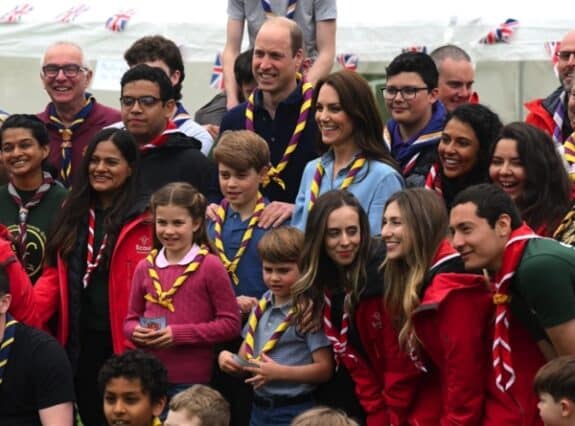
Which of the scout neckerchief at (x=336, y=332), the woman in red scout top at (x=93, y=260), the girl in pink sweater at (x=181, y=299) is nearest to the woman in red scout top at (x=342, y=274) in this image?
the scout neckerchief at (x=336, y=332)

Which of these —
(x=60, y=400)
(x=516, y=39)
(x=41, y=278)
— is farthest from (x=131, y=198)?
(x=516, y=39)

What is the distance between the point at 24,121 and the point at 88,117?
32.7 inches

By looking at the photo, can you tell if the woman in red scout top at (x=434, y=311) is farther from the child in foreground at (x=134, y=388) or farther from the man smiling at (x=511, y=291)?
the child in foreground at (x=134, y=388)

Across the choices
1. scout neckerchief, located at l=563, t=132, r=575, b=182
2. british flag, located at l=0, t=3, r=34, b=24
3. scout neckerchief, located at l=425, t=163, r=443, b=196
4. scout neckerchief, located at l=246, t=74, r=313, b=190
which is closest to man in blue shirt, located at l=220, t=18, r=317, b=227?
scout neckerchief, located at l=246, t=74, r=313, b=190

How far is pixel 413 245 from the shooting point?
730 centimetres

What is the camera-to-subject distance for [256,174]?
8.53 meters

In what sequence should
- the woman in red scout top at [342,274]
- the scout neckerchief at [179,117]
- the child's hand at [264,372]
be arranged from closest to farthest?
the woman in red scout top at [342,274] → the child's hand at [264,372] → the scout neckerchief at [179,117]

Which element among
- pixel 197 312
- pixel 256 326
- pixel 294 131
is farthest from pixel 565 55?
pixel 197 312

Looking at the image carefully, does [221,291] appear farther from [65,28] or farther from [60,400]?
[65,28]

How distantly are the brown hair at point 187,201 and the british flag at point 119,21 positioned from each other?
6012mm

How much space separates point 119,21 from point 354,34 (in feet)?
7.04

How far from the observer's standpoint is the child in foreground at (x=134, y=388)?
7938 mm

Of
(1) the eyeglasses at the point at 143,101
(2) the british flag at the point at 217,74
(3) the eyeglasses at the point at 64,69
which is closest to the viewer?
(1) the eyeglasses at the point at 143,101

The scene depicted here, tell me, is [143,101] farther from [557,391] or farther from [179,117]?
[557,391]
